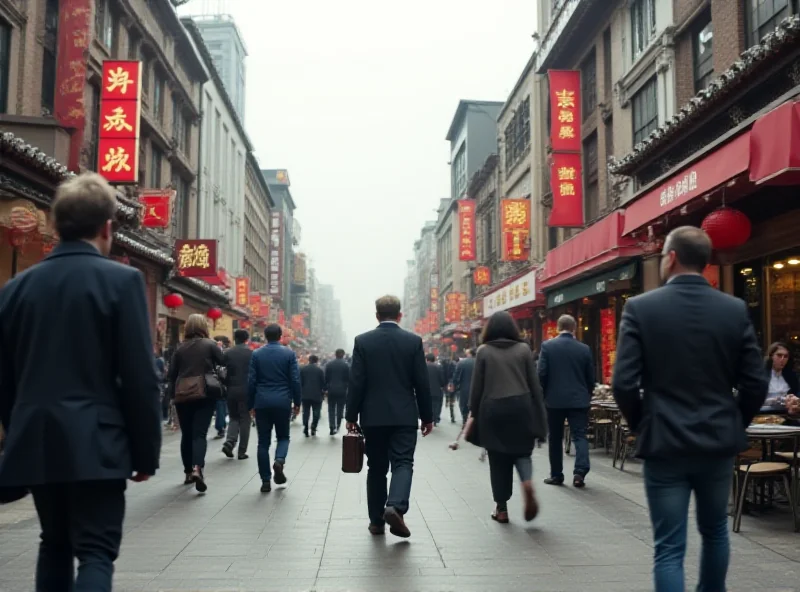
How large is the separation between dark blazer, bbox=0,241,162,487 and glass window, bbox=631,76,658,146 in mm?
16114

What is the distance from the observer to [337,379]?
17.4m

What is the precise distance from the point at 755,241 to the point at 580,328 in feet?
37.3

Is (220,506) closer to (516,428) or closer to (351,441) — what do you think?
(351,441)

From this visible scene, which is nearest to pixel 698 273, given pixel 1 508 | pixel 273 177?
pixel 1 508

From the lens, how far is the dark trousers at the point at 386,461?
639 cm

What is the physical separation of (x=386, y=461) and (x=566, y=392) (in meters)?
3.37

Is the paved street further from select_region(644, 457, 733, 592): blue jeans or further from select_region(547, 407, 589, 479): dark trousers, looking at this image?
select_region(644, 457, 733, 592): blue jeans

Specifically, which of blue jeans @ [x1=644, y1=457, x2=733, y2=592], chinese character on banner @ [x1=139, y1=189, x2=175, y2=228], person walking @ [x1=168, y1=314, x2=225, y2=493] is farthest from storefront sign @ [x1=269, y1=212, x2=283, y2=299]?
blue jeans @ [x1=644, y1=457, x2=733, y2=592]

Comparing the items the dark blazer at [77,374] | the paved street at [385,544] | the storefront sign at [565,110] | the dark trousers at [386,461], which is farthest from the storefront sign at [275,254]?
the dark blazer at [77,374]

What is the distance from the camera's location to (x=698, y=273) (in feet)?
13.0

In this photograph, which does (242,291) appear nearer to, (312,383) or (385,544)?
(312,383)

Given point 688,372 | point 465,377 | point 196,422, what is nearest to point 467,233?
point 465,377

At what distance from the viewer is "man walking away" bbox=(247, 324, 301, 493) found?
912cm

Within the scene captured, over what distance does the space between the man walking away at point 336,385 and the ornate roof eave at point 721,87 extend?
713 cm
